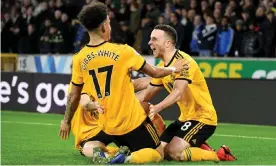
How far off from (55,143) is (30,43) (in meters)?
12.5

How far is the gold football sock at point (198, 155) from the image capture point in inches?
365

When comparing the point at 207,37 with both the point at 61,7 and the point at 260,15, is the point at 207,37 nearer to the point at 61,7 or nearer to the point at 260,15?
the point at 260,15

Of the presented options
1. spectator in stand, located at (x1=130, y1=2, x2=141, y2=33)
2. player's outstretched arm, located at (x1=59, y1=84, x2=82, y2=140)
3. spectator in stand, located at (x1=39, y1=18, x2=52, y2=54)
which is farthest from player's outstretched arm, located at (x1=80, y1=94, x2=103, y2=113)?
spectator in stand, located at (x1=39, y1=18, x2=52, y2=54)

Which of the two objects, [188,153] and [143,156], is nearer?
[143,156]

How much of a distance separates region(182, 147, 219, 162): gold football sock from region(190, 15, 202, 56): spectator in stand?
10.8 meters

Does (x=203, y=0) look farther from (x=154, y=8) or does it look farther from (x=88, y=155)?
(x=88, y=155)

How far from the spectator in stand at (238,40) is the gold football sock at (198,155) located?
10179 millimetres

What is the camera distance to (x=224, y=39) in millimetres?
19469

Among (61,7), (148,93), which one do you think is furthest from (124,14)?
(148,93)

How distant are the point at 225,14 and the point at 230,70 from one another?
5.54 ft

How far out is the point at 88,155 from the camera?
9.41 metres

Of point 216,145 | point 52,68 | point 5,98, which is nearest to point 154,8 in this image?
point 52,68

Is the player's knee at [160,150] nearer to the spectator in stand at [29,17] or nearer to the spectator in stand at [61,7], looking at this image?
the spectator in stand at [61,7]

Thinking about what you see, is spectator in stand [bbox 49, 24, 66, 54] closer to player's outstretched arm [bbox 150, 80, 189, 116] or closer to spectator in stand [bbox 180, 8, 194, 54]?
spectator in stand [bbox 180, 8, 194, 54]
